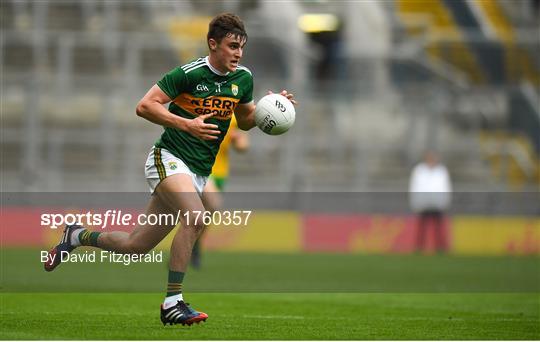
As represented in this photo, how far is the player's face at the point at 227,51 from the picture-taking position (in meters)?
8.62

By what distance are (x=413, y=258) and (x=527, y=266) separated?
2.72 meters

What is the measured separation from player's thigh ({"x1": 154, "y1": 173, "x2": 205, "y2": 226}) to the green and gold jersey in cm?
23

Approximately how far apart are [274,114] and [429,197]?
15.4m

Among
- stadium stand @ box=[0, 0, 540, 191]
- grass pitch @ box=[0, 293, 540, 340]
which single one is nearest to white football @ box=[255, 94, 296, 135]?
grass pitch @ box=[0, 293, 540, 340]

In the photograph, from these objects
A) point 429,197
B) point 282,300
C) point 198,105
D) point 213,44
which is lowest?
point 282,300

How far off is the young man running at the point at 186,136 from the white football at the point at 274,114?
0.64 feet

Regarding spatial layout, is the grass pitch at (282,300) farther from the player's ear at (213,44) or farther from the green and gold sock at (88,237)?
the player's ear at (213,44)

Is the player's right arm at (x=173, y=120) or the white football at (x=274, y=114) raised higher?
the white football at (x=274, y=114)

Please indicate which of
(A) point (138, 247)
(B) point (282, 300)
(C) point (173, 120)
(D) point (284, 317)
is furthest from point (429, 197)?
(C) point (173, 120)

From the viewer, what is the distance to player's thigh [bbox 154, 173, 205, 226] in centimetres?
847

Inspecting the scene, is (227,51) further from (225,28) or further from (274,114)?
(274,114)

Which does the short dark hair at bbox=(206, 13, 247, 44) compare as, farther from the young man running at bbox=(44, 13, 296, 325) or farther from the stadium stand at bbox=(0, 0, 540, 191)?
the stadium stand at bbox=(0, 0, 540, 191)

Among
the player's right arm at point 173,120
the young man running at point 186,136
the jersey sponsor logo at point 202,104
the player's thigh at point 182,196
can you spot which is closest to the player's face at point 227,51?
the young man running at point 186,136

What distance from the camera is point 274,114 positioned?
9.09 metres
